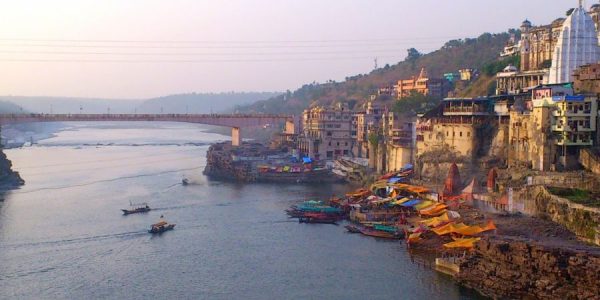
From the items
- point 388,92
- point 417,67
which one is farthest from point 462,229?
point 417,67

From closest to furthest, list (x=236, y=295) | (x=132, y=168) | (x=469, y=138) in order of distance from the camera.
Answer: (x=236, y=295)
(x=469, y=138)
(x=132, y=168)

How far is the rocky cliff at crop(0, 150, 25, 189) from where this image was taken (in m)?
25.7

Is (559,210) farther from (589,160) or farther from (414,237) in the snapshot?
(414,237)

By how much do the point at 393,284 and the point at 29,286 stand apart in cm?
661

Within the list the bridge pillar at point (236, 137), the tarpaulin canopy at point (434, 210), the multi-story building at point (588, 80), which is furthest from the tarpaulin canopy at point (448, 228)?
the bridge pillar at point (236, 137)

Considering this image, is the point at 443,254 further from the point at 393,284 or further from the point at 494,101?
the point at 494,101

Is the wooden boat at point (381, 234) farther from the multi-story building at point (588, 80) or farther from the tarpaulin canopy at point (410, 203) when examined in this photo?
the multi-story building at point (588, 80)

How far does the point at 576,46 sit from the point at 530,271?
11.3m

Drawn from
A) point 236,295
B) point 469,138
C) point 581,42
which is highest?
point 581,42

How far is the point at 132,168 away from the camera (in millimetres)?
32438

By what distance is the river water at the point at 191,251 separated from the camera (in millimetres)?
13203

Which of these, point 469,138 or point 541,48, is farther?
point 541,48

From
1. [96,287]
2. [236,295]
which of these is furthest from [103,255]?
[236,295]

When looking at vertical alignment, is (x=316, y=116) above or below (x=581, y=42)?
below
